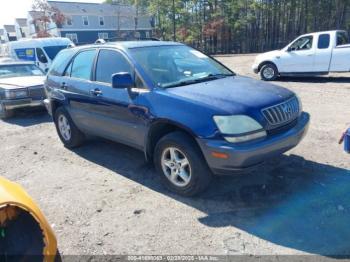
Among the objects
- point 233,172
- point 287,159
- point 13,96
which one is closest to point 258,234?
point 233,172

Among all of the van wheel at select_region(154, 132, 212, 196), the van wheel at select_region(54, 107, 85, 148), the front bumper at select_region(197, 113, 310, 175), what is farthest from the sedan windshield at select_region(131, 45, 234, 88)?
the van wheel at select_region(54, 107, 85, 148)

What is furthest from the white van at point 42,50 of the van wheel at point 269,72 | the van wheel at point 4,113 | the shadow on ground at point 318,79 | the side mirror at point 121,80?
the side mirror at point 121,80

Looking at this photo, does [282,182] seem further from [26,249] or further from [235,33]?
[235,33]

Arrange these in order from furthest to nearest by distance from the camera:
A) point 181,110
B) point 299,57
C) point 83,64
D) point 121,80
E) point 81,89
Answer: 1. point 299,57
2. point 83,64
3. point 81,89
4. point 121,80
5. point 181,110

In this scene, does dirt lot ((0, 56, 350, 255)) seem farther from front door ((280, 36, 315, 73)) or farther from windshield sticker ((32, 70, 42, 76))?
front door ((280, 36, 315, 73))

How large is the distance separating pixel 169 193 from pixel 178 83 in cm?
140

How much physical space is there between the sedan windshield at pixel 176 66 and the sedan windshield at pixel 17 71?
6.96 metres

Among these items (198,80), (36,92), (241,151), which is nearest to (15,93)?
(36,92)

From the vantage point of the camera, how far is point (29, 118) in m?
9.20

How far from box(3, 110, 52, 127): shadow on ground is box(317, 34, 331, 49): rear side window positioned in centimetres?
906

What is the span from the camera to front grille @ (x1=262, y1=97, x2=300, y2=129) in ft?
11.7

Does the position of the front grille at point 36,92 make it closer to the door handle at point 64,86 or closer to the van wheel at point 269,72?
the door handle at point 64,86

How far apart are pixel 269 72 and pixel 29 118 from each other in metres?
8.49

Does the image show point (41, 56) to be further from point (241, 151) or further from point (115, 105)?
point (241, 151)
